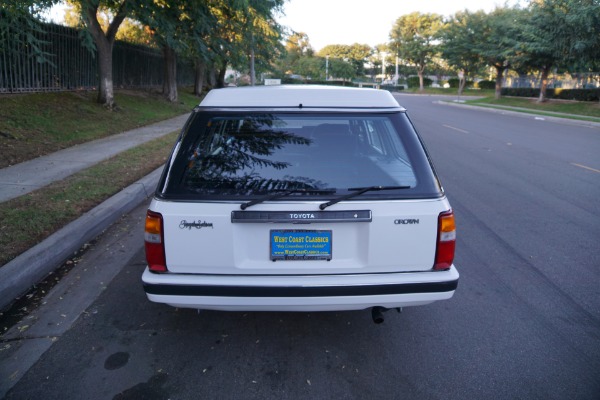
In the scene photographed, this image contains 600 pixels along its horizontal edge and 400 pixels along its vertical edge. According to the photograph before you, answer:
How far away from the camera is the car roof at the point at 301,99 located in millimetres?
3080

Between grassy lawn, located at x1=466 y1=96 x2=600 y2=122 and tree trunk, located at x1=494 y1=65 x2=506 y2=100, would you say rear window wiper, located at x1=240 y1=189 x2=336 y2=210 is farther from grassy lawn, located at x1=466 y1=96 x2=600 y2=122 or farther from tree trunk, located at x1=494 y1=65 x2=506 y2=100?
tree trunk, located at x1=494 y1=65 x2=506 y2=100

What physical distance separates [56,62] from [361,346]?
1559cm

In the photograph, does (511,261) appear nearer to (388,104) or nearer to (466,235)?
(466,235)

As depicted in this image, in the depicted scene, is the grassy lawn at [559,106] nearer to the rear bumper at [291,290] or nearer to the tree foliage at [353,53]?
the rear bumper at [291,290]

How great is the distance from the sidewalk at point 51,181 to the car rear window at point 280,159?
84.5 inches

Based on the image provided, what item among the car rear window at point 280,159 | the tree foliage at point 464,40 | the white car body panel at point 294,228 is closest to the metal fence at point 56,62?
the car rear window at point 280,159

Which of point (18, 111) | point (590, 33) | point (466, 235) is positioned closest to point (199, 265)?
point (466, 235)

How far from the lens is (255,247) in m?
2.87

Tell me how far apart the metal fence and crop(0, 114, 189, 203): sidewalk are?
2451mm

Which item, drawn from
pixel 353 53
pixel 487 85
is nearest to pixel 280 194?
pixel 487 85

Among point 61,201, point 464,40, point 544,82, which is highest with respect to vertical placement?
point 464,40

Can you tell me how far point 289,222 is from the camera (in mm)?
2793

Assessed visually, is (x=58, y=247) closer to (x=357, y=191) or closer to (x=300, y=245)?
(x=300, y=245)

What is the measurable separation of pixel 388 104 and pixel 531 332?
79.5 inches
